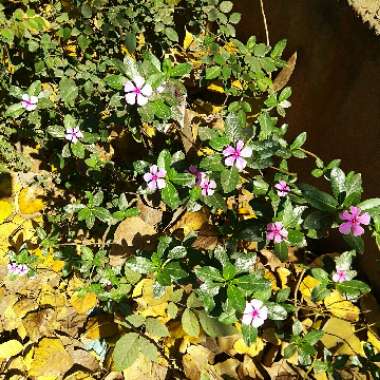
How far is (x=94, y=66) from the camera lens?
1.94 meters

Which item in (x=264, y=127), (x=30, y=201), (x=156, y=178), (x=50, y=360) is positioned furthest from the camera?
(x=30, y=201)

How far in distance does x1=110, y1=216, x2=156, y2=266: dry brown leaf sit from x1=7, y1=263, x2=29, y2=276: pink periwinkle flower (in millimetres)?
367

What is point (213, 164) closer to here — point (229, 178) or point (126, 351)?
point (229, 178)

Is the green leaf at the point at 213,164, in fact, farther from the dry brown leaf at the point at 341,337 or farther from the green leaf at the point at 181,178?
the dry brown leaf at the point at 341,337

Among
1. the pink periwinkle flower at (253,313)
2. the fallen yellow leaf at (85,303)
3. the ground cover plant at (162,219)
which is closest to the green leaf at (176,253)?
the ground cover plant at (162,219)

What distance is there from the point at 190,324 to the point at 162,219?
2.03 feet

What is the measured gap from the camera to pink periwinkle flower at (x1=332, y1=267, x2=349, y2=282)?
5.15 ft

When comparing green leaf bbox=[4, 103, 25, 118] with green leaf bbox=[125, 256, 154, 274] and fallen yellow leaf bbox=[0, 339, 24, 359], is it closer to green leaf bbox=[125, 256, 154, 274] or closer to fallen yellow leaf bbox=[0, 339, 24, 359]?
green leaf bbox=[125, 256, 154, 274]

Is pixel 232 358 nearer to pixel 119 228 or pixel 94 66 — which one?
pixel 119 228

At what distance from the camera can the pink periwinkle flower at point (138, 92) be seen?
1.34 meters

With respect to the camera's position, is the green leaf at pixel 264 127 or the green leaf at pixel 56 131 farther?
the green leaf at pixel 56 131

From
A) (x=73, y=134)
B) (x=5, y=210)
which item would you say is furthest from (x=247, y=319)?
(x=5, y=210)

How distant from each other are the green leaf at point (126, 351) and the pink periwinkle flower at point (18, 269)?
1.75ft

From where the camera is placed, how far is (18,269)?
71.3 inches
